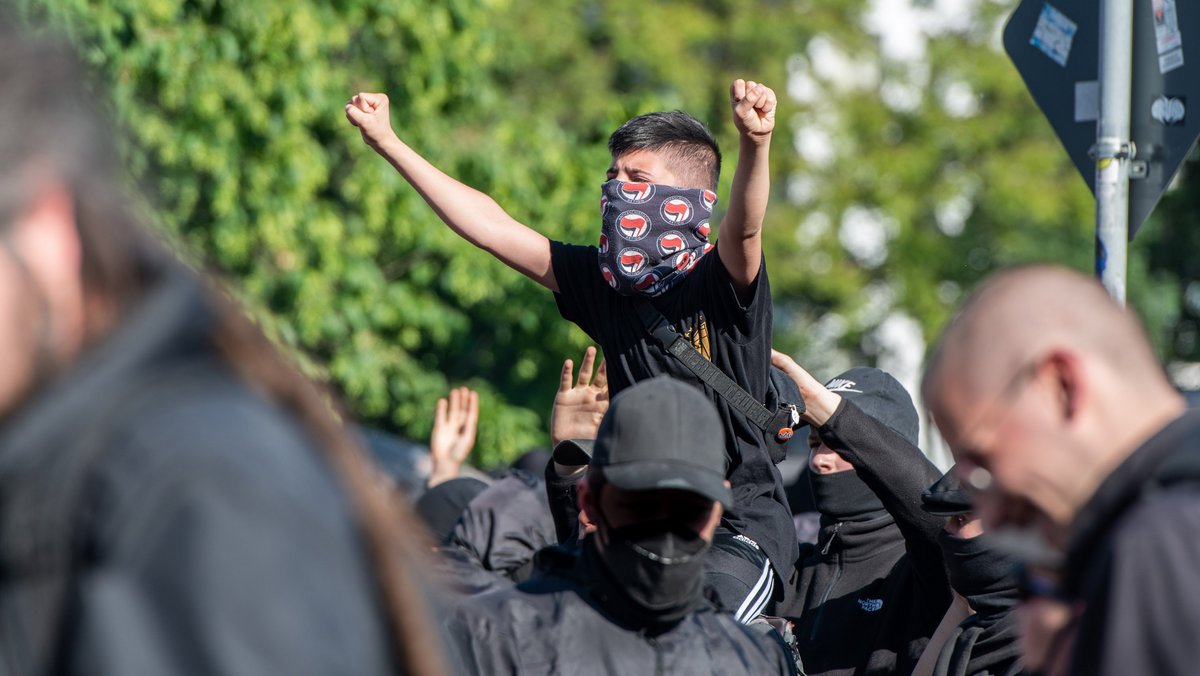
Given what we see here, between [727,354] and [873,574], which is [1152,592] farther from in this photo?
[873,574]

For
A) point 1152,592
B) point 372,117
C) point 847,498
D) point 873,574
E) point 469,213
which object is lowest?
point 873,574

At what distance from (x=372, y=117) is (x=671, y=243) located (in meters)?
1.01

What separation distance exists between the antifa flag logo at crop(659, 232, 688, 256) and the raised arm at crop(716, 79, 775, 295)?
279mm

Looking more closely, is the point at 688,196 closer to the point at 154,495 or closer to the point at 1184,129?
the point at 1184,129

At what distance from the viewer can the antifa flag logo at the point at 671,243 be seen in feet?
14.0

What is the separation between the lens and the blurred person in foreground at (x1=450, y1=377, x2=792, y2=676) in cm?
320

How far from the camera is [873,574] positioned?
5.00 meters

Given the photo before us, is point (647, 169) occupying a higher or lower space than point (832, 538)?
higher

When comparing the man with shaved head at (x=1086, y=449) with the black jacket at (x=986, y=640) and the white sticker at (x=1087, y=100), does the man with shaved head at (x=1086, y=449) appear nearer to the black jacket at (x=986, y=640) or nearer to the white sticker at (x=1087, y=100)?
the black jacket at (x=986, y=640)

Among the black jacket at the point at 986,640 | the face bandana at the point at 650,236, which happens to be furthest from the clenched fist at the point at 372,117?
the black jacket at the point at 986,640

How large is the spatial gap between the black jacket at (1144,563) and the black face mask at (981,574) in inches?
93.4

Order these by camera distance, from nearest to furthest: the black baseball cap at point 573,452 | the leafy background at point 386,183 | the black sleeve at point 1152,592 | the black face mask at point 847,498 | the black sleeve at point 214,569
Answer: the black sleeve at point 214,569 → the black sleeve at point 1152,592 → the black baseball cap at point 573,452 → the black face mask at point 847,498 → the leafy background at point 386,183

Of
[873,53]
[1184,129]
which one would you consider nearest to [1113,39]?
[1184,129]

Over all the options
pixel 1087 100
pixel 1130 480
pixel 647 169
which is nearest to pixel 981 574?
pixel 647 169
